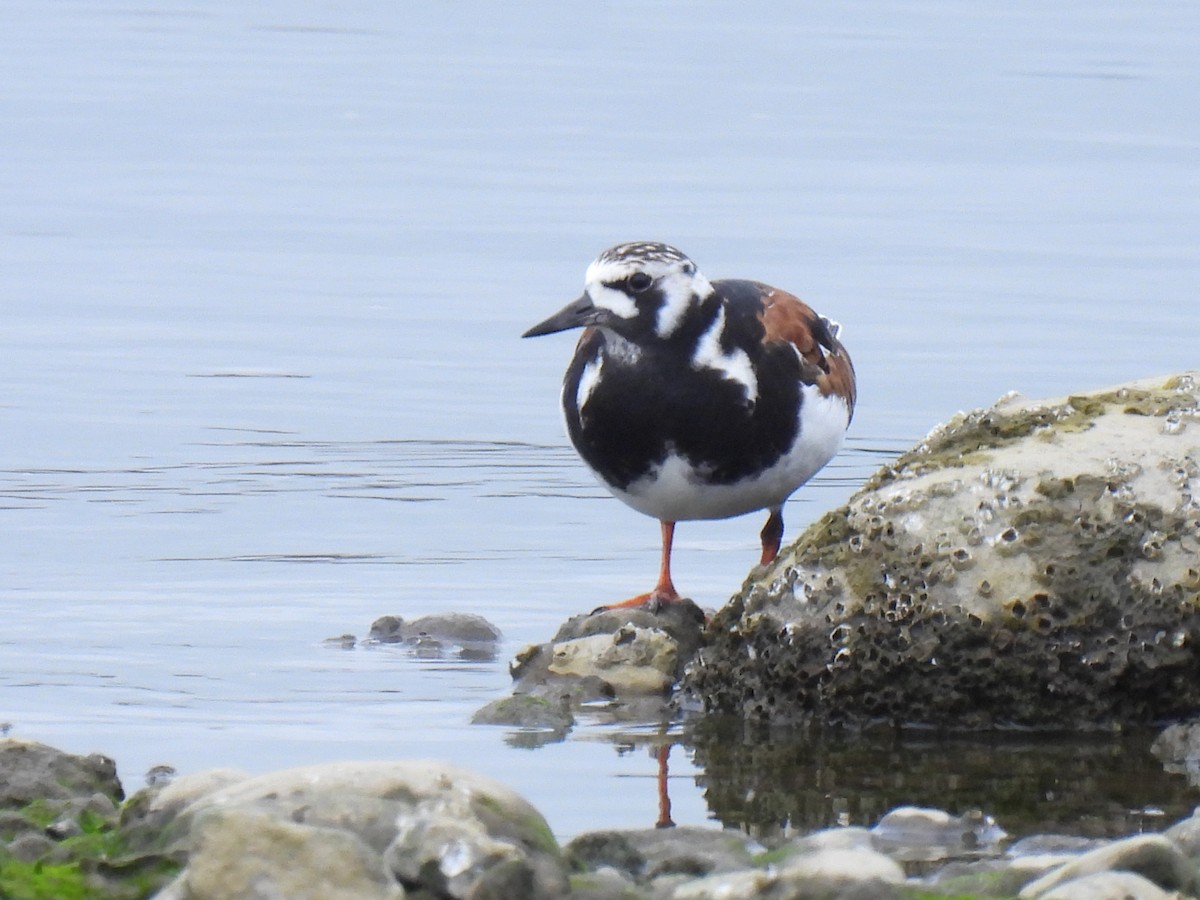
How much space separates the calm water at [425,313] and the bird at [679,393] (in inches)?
32.6

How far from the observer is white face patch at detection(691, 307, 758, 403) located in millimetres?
7895

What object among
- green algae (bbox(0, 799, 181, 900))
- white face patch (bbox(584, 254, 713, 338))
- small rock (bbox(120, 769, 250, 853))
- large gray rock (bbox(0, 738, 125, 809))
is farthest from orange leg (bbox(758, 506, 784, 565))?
green algae (bbox(0, 799, 181, 900))

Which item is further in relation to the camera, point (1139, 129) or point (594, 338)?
point (1139, 129)

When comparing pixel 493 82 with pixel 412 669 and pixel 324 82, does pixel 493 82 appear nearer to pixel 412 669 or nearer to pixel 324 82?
pixel 324 82

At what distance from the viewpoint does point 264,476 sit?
36.7ft

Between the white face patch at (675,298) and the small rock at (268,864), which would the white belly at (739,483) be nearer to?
the white face patch at (675,298)

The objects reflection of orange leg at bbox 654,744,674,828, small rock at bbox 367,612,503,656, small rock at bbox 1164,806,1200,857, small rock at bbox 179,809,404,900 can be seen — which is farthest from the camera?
small rock at bbox 367,612,503,656

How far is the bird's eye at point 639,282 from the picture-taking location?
305 inches

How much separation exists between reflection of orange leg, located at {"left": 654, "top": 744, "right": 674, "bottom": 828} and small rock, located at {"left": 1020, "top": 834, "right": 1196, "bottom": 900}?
1446mm

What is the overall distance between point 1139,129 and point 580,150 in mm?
5472

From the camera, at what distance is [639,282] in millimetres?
7773

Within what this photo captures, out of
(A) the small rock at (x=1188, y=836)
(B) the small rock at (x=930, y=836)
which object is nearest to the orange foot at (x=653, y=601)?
(B) the small rock at (x=930, y=836)

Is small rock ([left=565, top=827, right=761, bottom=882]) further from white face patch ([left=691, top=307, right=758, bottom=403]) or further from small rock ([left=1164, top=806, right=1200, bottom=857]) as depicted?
white face patch ([left=691, top=307, right=758, bottom=403])

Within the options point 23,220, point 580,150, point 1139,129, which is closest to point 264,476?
point 23,220
